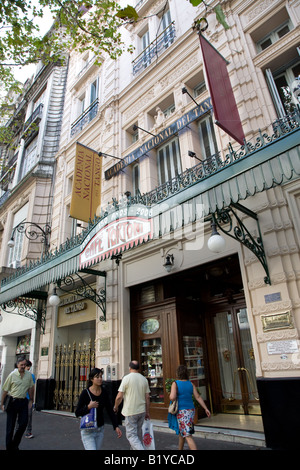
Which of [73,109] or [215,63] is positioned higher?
[73,109]

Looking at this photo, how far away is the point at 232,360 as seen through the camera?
7938 millimetres

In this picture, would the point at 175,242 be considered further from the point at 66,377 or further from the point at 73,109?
the point at 73,109

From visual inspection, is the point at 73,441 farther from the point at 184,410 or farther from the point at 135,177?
the point at 135,177

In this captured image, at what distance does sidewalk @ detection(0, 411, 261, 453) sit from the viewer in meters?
5.38

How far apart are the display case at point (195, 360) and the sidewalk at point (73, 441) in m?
1.49

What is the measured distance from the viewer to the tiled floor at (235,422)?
6074mm

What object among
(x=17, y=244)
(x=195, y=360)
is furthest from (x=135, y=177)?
(x=17, y=244)

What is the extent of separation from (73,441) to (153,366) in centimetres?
278

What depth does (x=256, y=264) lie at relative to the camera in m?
6.05

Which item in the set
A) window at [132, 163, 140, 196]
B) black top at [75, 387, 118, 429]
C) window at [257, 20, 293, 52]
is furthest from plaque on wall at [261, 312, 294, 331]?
window at [257, 20, 293, 52]

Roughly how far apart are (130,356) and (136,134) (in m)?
8.44

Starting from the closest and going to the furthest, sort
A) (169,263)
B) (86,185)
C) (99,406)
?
1. (99,406)
2. (169,263)
3. (86,185)

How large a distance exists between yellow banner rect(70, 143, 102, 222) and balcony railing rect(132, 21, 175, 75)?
4232 millimetres

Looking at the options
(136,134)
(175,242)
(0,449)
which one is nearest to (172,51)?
(136,134)
